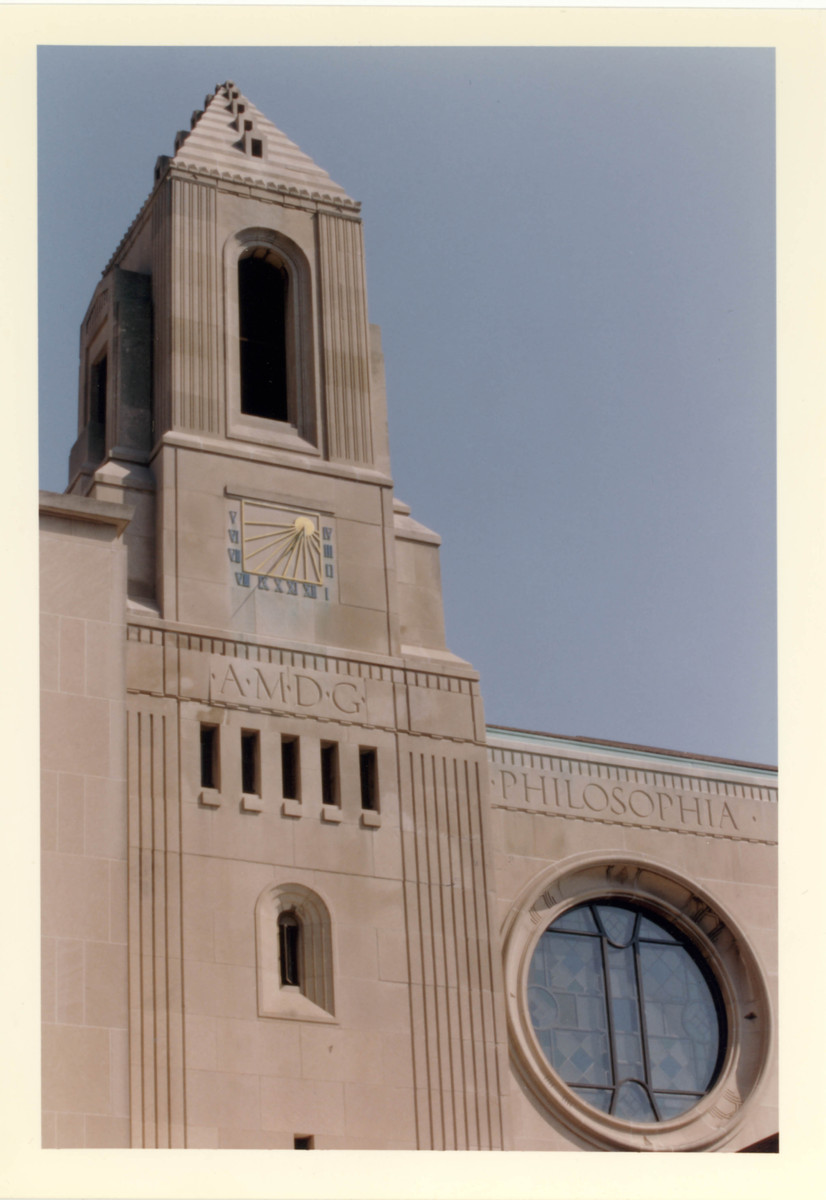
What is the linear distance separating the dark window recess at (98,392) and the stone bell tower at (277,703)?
0.04 m

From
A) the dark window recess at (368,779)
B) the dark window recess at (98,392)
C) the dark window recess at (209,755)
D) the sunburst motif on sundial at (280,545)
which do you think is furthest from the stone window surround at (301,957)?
the dark window recess at (98,392)

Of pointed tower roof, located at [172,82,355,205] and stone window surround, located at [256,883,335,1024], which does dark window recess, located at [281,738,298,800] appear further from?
pointed tower roof, located at [172,82,355,205]

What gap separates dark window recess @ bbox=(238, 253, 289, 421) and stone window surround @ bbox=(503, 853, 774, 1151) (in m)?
7.98

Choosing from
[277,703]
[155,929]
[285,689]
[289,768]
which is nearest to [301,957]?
[155,929]

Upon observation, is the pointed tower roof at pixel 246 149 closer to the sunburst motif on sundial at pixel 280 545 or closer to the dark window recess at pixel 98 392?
the dark window recess at pixel 98 392

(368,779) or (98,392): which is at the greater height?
(98,392)

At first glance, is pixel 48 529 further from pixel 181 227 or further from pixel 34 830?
pixel 181 227

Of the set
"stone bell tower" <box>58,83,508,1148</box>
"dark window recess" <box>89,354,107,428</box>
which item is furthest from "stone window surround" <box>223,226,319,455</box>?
"dark window recess" <box>89,354,107,428</box>

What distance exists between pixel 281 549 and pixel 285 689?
87.4 inches

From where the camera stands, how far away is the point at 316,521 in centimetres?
3694

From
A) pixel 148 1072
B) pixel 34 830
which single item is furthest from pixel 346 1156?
pixel 34 830

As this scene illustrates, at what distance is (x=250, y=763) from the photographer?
A: 3466cm

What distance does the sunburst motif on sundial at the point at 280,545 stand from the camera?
36.1m

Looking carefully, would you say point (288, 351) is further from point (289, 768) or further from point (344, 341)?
point (289, 768)
